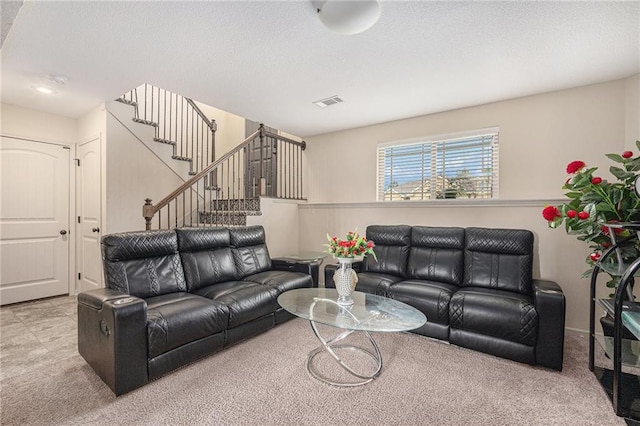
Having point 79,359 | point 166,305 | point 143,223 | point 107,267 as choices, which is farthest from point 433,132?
point 79,359

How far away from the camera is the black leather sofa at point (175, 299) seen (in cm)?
190

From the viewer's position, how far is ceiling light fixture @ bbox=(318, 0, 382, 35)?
5.56ft

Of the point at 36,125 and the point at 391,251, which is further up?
the point at 36,125

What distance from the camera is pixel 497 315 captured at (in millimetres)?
2338

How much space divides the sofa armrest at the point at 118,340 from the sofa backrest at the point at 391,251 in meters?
2.43

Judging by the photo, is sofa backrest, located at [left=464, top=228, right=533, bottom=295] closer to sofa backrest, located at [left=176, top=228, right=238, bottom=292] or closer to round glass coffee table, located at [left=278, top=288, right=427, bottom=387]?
round glass coffee table, located at [left=278, top=288, right=427, bottom=387]

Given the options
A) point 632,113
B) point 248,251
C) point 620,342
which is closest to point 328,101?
point 248,251

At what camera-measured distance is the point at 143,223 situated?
157 inches

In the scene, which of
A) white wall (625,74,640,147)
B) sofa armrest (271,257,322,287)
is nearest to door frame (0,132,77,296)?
sofa armrest (271,257,322,287)

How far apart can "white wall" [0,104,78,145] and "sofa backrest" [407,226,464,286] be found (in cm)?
491

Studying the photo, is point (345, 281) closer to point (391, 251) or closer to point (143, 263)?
point (391, 251)

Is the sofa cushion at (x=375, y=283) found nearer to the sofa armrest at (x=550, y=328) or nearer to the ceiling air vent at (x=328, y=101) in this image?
the sofa armrest at (x=550, y=328)

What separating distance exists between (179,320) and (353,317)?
1.25 m

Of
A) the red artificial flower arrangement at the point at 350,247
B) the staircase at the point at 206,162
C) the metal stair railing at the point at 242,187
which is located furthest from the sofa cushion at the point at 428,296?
the metal stair railing at the point at 242,187
